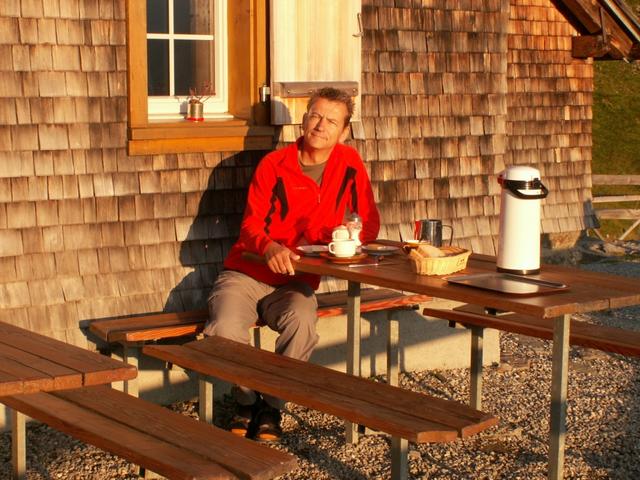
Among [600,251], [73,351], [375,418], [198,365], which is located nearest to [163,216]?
[198,365]

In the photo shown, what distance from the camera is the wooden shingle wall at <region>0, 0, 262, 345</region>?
5.52 metres

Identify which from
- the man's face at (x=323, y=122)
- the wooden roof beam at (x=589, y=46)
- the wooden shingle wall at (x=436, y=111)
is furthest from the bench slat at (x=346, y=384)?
the wooden roof beam at (x=589, y=46)

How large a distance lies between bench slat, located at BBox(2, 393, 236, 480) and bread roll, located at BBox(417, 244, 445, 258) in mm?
1406

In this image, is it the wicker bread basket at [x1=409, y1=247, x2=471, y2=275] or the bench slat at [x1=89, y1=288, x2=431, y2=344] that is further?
the bench slat at [x1=89, y1=288, x2=431, y2=344]

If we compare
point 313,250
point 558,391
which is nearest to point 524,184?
point 558,391

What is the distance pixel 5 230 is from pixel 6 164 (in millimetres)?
302

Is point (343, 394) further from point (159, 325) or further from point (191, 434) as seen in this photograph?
point (159, 325)

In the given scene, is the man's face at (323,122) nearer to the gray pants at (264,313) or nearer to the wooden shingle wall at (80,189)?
the gray pants at (264,313)

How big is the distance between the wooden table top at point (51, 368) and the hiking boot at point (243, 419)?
4.24 ft

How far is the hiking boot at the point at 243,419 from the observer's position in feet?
17.7

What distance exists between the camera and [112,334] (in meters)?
5.46

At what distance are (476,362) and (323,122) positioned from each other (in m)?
1.37

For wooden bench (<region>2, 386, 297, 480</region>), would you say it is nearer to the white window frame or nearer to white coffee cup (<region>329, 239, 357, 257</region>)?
white coffee cup (<region>329, 239, 357, 257</region>)

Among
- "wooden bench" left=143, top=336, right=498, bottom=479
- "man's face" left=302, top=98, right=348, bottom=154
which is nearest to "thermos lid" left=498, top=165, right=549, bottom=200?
"wooden bench" left=143, top=336, right=498, bottom=479
